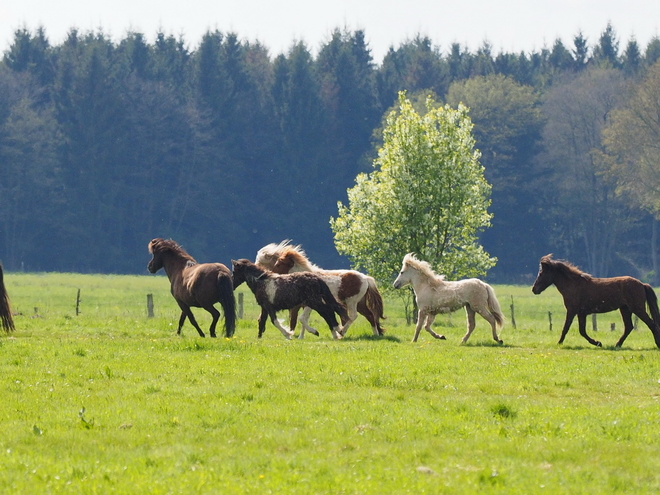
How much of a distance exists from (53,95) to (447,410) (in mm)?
89008

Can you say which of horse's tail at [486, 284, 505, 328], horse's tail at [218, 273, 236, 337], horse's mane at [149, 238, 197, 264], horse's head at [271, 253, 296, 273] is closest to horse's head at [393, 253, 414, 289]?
horse's tail at [486, 284, 505, 328]

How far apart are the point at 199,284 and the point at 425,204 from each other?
16.6m

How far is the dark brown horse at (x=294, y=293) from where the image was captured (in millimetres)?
21812

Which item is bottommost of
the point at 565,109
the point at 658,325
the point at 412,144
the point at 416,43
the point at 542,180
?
the point at 658,325

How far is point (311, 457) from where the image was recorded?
10.5 m

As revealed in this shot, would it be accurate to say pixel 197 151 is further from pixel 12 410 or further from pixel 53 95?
pixel 12 410

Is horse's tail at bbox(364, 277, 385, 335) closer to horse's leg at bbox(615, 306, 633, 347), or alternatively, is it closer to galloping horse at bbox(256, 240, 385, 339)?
galloping horse at bbox(256, 240, 385, 339)

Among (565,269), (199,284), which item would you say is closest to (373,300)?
(199,284)

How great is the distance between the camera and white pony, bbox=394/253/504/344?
22000 mm

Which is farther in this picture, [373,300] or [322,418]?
[373,300]

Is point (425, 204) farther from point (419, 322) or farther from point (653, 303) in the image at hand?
point (653, 303)

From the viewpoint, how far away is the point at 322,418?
40.4ft

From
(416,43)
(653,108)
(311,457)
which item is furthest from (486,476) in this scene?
(416,43)

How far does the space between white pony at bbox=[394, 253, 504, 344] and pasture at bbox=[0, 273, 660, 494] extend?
161 cm
